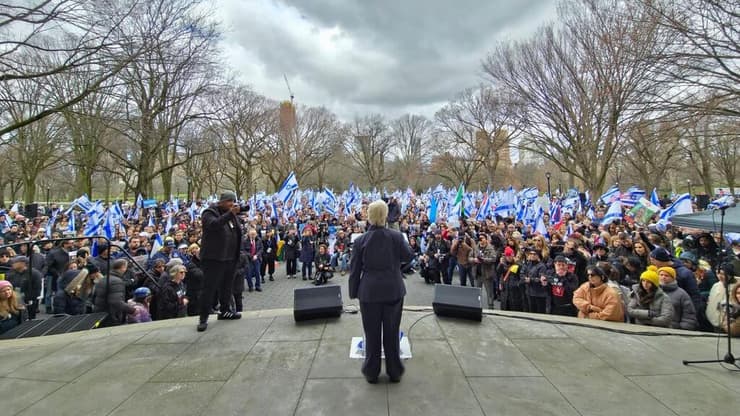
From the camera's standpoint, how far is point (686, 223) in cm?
634

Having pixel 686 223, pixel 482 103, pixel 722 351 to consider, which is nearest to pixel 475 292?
pixel 722 351

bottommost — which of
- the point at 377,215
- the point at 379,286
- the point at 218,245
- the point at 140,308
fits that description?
the point at 140,308

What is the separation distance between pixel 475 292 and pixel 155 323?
491cm

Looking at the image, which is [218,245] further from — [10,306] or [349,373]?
[10,306]

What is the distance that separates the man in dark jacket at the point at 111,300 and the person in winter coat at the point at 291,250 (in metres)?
6.19

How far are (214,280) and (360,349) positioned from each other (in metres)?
2.19

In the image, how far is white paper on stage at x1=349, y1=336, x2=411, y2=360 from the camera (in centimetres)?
397

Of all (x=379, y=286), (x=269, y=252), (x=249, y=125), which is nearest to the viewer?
(x=379, y=286)

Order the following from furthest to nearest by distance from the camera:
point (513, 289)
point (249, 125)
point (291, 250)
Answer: point (249, 125)
point (291, 250)
point (513, 289)

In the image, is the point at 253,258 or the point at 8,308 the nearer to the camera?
the point at 8,308

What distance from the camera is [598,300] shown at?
5398mm

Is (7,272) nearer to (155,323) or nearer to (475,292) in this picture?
(155,323)

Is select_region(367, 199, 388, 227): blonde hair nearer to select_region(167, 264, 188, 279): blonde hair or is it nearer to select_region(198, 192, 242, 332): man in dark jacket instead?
select_region(198, 192, 242, 332): man in dark jacket

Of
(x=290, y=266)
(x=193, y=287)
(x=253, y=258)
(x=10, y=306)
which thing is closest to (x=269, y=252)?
(x=290, y=266)
